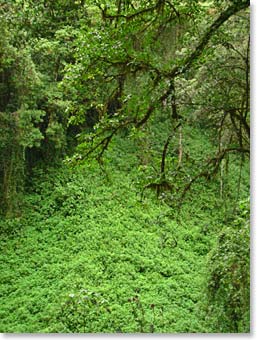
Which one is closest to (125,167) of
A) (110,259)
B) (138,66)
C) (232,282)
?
(110,259)

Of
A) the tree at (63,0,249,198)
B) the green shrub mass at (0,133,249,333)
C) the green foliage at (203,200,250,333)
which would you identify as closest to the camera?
the tree at (63,0,249,198)

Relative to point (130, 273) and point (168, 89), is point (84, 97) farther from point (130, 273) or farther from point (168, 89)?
point (130, 273)

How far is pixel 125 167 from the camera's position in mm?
5266

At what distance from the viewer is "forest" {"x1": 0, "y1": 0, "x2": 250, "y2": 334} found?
3.03 metres

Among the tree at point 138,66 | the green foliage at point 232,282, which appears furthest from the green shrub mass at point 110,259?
the tree at point 138,66

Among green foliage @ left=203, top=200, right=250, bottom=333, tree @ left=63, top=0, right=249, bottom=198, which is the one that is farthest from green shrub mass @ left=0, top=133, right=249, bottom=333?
tree @ left=63, top=0, right=249, bottom=198

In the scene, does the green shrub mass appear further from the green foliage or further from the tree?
the tree

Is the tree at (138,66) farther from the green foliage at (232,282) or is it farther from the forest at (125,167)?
the green foliage at (232,282)

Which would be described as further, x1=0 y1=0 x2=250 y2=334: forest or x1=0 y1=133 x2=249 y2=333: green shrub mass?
x1=0 y1=133 x2=249 y2=333: green shrub mass

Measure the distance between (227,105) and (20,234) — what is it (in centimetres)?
309

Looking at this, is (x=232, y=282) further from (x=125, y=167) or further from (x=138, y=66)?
(x=125, y=167)

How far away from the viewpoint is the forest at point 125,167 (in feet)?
9.95

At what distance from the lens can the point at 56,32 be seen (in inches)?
218

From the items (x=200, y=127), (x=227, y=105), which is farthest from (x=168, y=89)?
(x=200, y=127)
